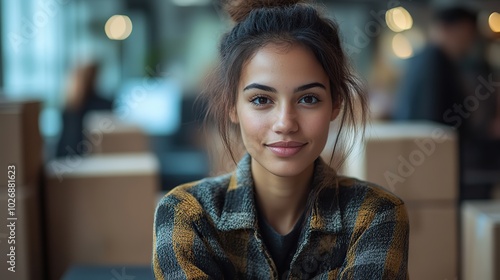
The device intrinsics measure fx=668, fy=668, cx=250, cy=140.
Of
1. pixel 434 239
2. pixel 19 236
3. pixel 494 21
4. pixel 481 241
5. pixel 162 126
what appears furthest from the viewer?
pixel 162 126

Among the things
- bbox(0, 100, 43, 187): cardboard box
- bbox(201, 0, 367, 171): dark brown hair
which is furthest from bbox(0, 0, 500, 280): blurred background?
bbox(201, 0, 367, 171): dark brown hair

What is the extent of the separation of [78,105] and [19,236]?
2.34 m

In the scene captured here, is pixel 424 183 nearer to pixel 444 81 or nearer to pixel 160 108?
pixel 444 81

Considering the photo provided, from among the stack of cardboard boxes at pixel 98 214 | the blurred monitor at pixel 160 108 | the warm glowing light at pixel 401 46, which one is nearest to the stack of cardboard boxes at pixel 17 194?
the stack of cardboard boxes at pixel 98 214

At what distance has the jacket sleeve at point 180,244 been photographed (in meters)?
1.09

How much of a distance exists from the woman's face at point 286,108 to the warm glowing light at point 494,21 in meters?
3.84

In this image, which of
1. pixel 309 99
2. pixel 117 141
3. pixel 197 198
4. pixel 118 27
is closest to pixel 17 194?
pixel 197 198

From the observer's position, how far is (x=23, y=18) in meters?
4.20

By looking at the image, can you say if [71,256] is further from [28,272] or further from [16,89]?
[16,89]

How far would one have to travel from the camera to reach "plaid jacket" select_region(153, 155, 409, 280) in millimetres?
1105

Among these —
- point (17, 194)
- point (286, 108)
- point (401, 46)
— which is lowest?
point (17, 194)

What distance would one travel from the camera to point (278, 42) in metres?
1.14

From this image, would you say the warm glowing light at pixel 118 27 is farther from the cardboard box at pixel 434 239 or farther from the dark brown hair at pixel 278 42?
the dark brown hair at pixel 278 42

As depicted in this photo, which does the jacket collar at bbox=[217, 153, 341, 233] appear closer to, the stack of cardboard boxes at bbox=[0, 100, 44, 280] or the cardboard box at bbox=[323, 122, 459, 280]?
the stack of cardboard boxes at bbox=[0, 100, 44, 280]
